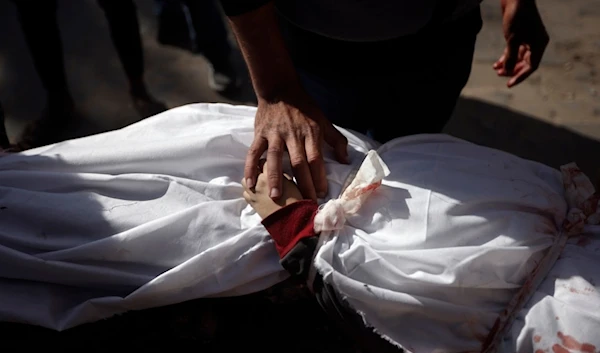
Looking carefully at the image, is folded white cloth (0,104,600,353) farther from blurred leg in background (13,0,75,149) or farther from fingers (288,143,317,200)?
blurred leg in background (13,0,75,149)

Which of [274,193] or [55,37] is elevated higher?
[274,193]

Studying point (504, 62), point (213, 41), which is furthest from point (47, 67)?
point (504, 62)

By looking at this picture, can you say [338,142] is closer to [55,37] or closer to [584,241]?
[584,241]

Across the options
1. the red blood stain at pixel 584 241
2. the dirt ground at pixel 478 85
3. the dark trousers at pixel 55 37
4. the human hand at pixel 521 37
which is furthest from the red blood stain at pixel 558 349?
the dark trousers at pixel 55 37

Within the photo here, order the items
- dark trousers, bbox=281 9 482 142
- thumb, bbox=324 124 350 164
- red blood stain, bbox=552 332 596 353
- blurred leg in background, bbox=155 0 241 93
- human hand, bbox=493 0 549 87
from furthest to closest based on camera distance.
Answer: blurred leg in background, bbox=155 0 241 93
human hand, bbox=493 0 549 87
dark trousers, bbox=281 9 482 142
thumb, bbox=324 124 350 164
red blood stain, bbox=552 332 596 353

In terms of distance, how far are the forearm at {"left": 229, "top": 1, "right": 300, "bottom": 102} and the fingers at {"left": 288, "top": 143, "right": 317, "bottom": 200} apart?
15 centimetres

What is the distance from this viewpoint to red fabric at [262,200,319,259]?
1197 mm

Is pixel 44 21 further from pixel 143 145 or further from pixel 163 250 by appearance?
pixel 163 250

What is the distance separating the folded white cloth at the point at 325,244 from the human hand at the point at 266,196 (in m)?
0.02

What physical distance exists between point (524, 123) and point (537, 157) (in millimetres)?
198

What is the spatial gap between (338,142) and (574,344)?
0.59 m

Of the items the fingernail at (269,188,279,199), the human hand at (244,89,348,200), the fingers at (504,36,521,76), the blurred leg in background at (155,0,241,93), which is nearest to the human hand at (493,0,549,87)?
the fingers at (504,36,521,76)

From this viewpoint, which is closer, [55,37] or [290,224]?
[290,224]

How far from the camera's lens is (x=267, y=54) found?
1.40 metres
